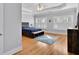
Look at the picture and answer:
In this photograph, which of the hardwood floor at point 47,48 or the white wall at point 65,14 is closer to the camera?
the white wall at point 65,14

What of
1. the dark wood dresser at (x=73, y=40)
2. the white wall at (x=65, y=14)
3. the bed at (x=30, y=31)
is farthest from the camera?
the dark wood dresser at (x=73, y=40)

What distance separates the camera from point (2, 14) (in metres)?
1.93

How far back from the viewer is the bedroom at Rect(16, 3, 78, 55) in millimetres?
1964

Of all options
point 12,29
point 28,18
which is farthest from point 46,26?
point 12,29

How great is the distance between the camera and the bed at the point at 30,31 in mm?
2027

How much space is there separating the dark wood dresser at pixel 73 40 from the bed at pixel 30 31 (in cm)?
70

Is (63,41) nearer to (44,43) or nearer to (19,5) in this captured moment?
(44,43)

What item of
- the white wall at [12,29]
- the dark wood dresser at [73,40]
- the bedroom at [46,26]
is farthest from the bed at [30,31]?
the dark wood dresser at [73,40]

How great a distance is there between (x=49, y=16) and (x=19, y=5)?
71cm

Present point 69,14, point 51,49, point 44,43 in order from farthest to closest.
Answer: point 44,43 < point 51,49 < point 69,14

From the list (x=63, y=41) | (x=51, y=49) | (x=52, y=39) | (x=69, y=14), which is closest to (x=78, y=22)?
(x=69, y=14)

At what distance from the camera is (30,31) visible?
84.7 inches

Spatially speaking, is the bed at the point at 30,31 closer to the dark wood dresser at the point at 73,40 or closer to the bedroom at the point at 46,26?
the bedroom at the point at 46,26

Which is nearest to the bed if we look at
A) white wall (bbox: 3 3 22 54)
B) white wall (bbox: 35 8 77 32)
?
white wall (bbox: 3 3 22 54)
